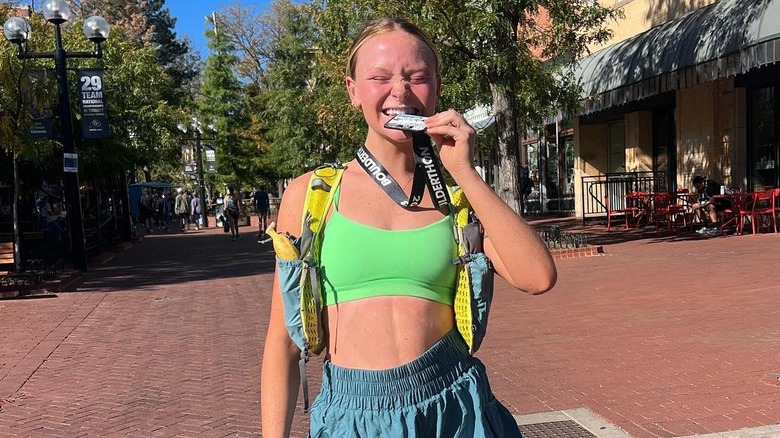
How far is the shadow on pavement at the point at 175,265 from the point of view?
1288 centimetres

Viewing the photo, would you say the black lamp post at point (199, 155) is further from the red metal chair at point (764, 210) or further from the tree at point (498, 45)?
the red metal chair at point (764, 210)

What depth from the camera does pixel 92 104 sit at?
14.3m

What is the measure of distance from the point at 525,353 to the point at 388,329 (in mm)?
4973

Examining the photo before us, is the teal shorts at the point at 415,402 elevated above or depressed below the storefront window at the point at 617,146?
below

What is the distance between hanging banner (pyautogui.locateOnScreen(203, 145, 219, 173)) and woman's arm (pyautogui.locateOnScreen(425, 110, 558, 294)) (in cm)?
3674

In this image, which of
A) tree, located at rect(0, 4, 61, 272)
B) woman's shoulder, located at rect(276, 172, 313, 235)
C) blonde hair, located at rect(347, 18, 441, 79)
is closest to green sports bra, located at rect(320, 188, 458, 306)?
woman's shoulder, located at rect(276, 172, 313, 235)

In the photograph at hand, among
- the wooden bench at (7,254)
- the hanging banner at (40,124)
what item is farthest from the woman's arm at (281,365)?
the wooden bench at (7,254)

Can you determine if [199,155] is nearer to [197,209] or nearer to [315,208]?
[197,209]

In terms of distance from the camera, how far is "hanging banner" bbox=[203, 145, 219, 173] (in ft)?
121

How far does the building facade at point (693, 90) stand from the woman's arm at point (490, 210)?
39.2ft

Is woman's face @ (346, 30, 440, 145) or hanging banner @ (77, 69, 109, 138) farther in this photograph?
hanging banner @ (77, 69, 109, 138)

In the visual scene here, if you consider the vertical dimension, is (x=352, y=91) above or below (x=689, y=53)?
below

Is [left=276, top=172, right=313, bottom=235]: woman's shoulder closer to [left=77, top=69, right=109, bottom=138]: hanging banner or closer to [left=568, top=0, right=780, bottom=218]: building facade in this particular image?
[left=568, top=0, right=780, bottom=218]: building facade

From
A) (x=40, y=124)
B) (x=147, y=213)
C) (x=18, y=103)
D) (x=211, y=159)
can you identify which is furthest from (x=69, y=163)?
(x=211, y=159)
